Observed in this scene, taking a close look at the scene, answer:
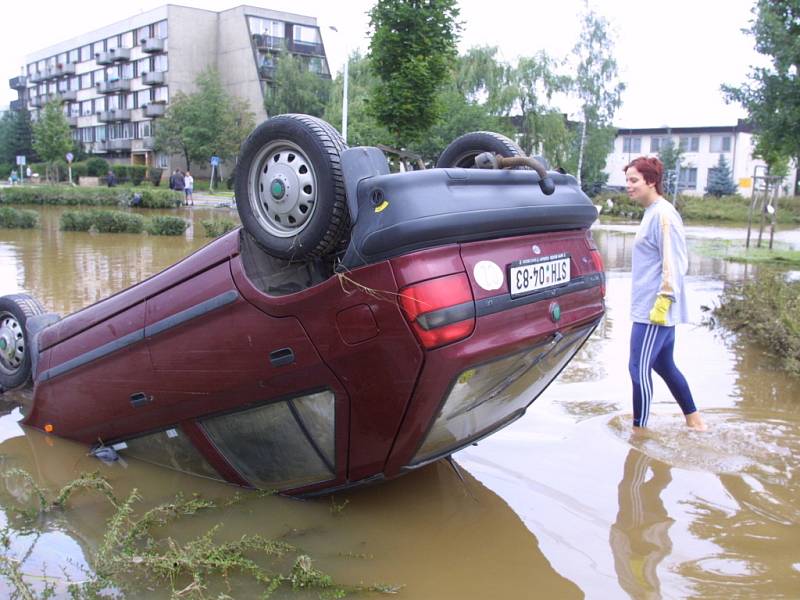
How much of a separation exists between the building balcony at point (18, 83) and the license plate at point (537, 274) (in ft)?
371

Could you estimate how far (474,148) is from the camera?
3979mm

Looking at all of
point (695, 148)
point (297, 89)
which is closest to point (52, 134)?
point (297, 89)

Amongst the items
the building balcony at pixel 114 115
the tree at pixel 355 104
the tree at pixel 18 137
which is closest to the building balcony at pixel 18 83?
the tree at pixel 18 137

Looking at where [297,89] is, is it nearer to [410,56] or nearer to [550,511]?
[410,56]

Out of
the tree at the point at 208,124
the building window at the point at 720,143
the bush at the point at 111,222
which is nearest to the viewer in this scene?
the bush at the point at 111,222

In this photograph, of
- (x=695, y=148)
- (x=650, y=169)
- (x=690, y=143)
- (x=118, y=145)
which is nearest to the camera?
(x=650, y=169)

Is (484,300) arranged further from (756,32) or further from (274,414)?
(756,32)

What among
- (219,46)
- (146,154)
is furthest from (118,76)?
(219,46)

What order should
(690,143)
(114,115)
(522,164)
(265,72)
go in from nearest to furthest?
(522,164) < (265,72) < (690,143) < (114,115)

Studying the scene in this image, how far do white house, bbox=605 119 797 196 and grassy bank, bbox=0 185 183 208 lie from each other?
41881mm

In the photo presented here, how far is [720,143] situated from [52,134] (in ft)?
174

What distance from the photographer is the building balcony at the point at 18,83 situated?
10256 centimetres

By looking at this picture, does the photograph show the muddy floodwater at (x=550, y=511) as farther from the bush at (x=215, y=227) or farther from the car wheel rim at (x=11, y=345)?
the bush at (x=215, y=227)

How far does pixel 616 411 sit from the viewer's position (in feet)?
17.7
